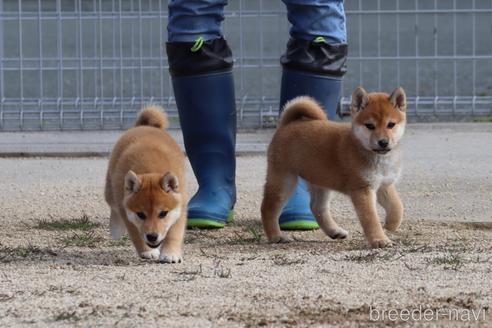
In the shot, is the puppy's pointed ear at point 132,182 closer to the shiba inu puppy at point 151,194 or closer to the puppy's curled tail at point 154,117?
the shiba inu puppy at point 151,194

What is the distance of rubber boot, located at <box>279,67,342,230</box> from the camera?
5.44 m

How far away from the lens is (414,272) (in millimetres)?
4035

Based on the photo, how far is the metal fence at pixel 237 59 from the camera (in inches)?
358

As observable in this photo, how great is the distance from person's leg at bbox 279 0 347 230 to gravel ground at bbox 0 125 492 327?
0.17 metres

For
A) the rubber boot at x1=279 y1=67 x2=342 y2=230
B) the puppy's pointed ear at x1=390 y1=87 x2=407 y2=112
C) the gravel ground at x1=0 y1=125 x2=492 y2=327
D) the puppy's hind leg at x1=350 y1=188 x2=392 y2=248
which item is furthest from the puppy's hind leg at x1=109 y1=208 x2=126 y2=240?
the puppy's pointed ear at x1=390 y1=87 x2=407 y2=112

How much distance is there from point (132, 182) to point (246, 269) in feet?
2.10

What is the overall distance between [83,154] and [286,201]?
10.3ft

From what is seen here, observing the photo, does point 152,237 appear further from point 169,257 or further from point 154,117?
point 154,117

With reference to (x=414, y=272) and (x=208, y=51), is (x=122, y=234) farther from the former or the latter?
(x=414, y=272)

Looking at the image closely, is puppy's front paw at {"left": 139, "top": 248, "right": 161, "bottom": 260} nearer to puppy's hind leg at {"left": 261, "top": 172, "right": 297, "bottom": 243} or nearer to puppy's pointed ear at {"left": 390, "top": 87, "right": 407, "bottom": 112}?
puppy's hind leg at {"left": 261, "top": 172, "right": 297, "bottom": 243}

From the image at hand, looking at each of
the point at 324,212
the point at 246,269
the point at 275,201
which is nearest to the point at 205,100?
the point at 275,201

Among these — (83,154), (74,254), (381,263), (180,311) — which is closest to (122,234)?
(74,254)

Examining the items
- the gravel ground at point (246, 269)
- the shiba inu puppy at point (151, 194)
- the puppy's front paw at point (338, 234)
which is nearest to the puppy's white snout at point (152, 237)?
the shiba inu puppy at point (151, 194)

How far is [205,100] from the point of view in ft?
18.0
